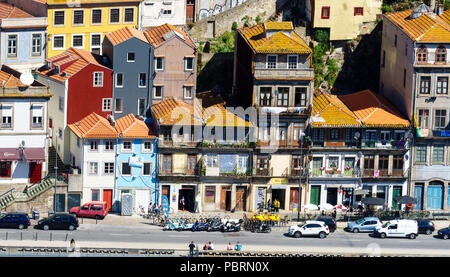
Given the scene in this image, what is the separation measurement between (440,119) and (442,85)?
3831mm

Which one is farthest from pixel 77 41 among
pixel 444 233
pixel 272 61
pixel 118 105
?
pixel 444 233

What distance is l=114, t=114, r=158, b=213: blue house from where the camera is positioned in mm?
85875

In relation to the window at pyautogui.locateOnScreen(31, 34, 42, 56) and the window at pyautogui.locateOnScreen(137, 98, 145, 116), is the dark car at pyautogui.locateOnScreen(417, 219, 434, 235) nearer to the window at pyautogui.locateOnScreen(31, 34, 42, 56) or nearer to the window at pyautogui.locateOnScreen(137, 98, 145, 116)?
the window at pyautogui.locateOnScreen(137, 98, 145, 116)

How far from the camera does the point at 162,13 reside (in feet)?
331

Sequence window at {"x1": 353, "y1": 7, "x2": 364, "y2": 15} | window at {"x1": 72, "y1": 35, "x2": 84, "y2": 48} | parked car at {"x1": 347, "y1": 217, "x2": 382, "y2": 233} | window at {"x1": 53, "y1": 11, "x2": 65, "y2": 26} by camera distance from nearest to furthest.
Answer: parked car at {"x1": 347, "y1": 217, "x2": 382, "y2": 233}
window at {"x1": 53, "y1": 11, "x2": 65, "y2": 26}
window at {"x1": 72, "y1": 35, "x2": 84, "y2": 48}
window at {"x1": 353, "y1": 7, "x2": 364, "y2": 15}

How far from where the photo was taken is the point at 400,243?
80688mm

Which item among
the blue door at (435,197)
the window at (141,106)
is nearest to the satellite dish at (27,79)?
the window at (141,106)

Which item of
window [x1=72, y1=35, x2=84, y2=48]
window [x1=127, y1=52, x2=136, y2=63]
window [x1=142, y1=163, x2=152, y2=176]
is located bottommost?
window [x1=142, y1=163, x2=152, y2=176]

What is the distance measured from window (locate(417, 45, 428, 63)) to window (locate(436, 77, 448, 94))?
2866 millimetres

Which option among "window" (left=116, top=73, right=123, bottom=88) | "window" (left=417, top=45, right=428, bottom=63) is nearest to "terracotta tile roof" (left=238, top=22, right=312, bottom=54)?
"window" (left=417, top=45, right=428, bottom=63)

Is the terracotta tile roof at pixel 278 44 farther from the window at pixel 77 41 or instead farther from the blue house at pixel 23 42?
the blue house at pixel 23 42

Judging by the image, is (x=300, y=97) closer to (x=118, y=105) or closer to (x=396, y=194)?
(x=396, y=194)

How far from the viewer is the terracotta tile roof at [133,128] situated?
3374 inches
